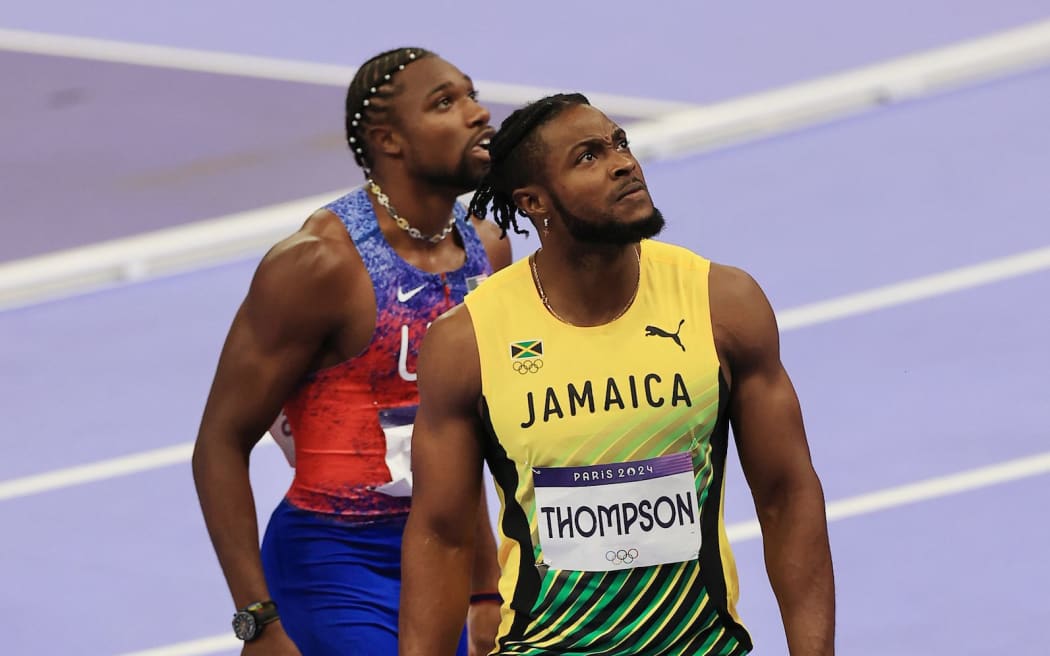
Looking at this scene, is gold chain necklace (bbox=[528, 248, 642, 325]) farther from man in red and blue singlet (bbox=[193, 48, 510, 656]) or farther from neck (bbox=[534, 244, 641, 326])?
man in red and blue singlet (bbox=[193, 48, 510, 656])

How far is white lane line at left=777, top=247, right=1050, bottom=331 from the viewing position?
31.0 ft

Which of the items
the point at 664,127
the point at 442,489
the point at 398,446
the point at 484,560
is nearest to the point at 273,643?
the point at 398,446

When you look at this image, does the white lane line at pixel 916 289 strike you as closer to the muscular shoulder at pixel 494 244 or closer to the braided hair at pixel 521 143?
the muscular shoulder at pixel 494 244

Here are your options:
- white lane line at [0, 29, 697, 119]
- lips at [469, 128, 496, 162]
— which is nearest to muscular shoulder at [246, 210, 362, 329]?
lips at [469, 128, 496, 162]

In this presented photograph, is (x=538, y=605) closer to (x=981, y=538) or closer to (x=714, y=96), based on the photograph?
(x=981, y=538)

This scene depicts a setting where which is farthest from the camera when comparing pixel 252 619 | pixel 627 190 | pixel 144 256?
pixel 144 256

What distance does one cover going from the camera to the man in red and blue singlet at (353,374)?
505 centimetres

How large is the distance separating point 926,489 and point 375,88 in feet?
10.6

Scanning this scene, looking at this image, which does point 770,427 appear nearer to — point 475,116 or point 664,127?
point 475,116

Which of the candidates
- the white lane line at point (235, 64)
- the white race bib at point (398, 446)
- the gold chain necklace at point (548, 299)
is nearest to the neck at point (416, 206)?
the white race bib at point (398, 446)

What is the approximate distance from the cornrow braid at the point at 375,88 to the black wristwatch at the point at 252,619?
1.25 metres

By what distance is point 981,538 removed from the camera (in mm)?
7285

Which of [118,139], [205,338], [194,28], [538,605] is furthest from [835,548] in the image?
[194,28]

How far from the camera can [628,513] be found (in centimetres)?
432
